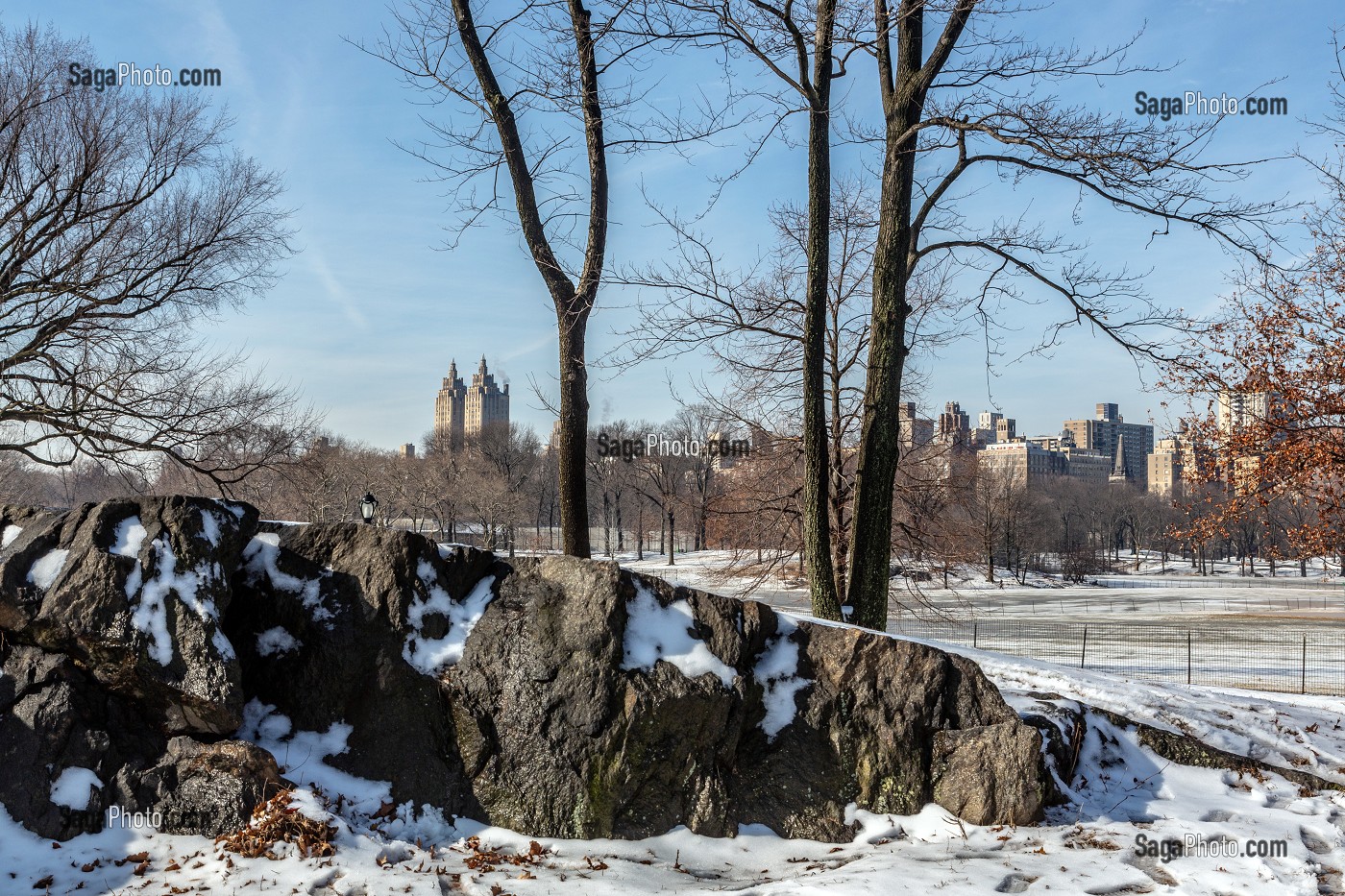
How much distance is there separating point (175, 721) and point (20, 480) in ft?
104

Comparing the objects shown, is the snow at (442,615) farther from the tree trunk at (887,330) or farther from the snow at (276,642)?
the tree trunk at (887,330)

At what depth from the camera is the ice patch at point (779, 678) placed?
5.99 m

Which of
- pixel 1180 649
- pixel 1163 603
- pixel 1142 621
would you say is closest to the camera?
pixel 1180 649

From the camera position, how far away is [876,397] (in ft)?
28.5

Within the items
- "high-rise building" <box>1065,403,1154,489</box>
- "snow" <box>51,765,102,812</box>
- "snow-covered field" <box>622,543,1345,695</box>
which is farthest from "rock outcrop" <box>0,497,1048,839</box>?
"high-rise building" <box>1065,403,1154,489</box>

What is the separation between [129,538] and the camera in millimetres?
5477

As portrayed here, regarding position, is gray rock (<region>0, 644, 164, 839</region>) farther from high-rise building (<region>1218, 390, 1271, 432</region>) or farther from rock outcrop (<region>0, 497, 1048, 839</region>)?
high-rise building (<region>1218, 390, 1271, 432</region>)

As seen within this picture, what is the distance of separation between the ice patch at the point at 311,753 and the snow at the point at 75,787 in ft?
2.55

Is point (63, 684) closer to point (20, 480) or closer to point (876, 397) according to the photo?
point (876, 397)

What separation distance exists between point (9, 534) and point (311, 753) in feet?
8.05

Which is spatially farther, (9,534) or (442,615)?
(442,615)

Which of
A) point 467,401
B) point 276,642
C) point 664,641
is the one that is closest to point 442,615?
point 276,642

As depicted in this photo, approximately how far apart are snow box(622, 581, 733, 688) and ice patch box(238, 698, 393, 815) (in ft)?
5.71

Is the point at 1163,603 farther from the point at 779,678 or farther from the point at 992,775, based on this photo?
the point at 779,678
